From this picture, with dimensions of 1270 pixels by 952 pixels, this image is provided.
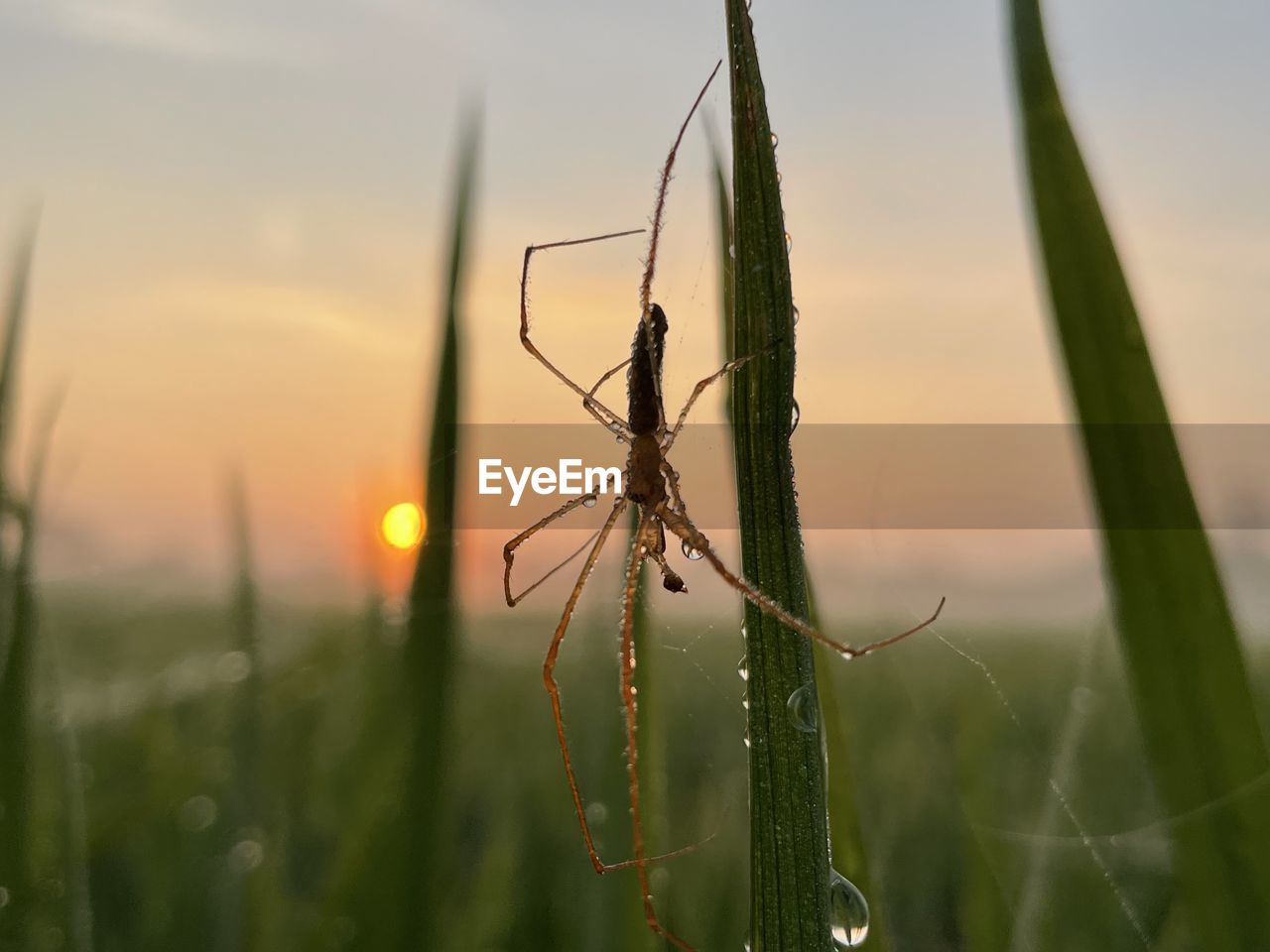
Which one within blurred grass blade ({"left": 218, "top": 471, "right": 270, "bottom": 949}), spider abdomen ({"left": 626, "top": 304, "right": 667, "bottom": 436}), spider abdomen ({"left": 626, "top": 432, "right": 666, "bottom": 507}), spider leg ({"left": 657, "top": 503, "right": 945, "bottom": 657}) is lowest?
blurred grass blade ({"left": 218, "top": 471, "right": 270, "bottom": 949})

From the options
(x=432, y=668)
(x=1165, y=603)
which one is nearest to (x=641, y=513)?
(x=432, y=668)

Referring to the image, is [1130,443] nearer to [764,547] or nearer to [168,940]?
[764,547]

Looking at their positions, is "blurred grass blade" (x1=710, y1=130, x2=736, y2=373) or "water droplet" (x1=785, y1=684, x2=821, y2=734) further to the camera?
"blurred grass blade" (x1=710, y1=130, x2=736, y2=373)

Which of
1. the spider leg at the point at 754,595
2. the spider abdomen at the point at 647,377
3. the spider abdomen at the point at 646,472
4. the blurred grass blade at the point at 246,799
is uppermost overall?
the spider abdomen at the point at 647,377

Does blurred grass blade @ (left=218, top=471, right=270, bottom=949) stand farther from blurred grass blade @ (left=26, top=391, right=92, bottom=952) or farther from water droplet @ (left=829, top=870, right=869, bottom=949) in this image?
water droplet @ (left=829, top=870, right=869, bottom=949)

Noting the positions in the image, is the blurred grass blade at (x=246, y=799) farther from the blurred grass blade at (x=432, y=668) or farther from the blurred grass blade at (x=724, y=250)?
the blurred grass blade at (x=724, y=250)

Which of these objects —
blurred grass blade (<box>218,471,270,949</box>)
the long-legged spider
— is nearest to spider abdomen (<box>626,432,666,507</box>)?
the long-legged spider

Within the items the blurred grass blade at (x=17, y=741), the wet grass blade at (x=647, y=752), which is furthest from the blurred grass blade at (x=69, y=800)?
the wet grass blade at (x=647, y=752)
